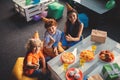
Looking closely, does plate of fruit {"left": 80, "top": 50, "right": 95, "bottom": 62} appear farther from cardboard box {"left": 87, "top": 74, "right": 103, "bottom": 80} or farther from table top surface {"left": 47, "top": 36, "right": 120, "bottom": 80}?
cardboard box {"left": 87, "top": 74, "right": 103, "bottom": 80}

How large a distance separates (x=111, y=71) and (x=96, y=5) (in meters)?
1.67

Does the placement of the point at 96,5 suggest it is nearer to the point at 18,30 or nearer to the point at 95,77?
the point at 18,30

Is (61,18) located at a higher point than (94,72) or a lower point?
lower

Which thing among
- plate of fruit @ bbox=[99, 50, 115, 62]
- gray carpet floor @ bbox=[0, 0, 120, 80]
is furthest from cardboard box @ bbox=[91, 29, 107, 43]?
gray carpet floor @ bbox=[0, 0, 120, 80]

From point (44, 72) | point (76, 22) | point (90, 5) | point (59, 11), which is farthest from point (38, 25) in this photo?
point (44, 72)

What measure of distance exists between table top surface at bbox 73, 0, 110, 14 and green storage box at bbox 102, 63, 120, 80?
1.39m

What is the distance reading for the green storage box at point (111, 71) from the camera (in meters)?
1.66

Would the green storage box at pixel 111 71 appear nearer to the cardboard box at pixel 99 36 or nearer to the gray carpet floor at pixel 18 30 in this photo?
the cardboard box at pixel 99 36

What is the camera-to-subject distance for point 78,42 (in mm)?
2141

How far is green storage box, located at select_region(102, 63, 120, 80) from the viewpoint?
166cm

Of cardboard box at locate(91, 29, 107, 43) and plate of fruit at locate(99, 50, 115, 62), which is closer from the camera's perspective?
plate of fruit at locate(99, 50, 115, 62)

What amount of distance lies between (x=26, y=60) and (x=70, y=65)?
47cm

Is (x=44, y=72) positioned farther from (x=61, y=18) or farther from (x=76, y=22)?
(x=61, y=18)

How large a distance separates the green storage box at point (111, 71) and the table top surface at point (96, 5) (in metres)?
1.39
